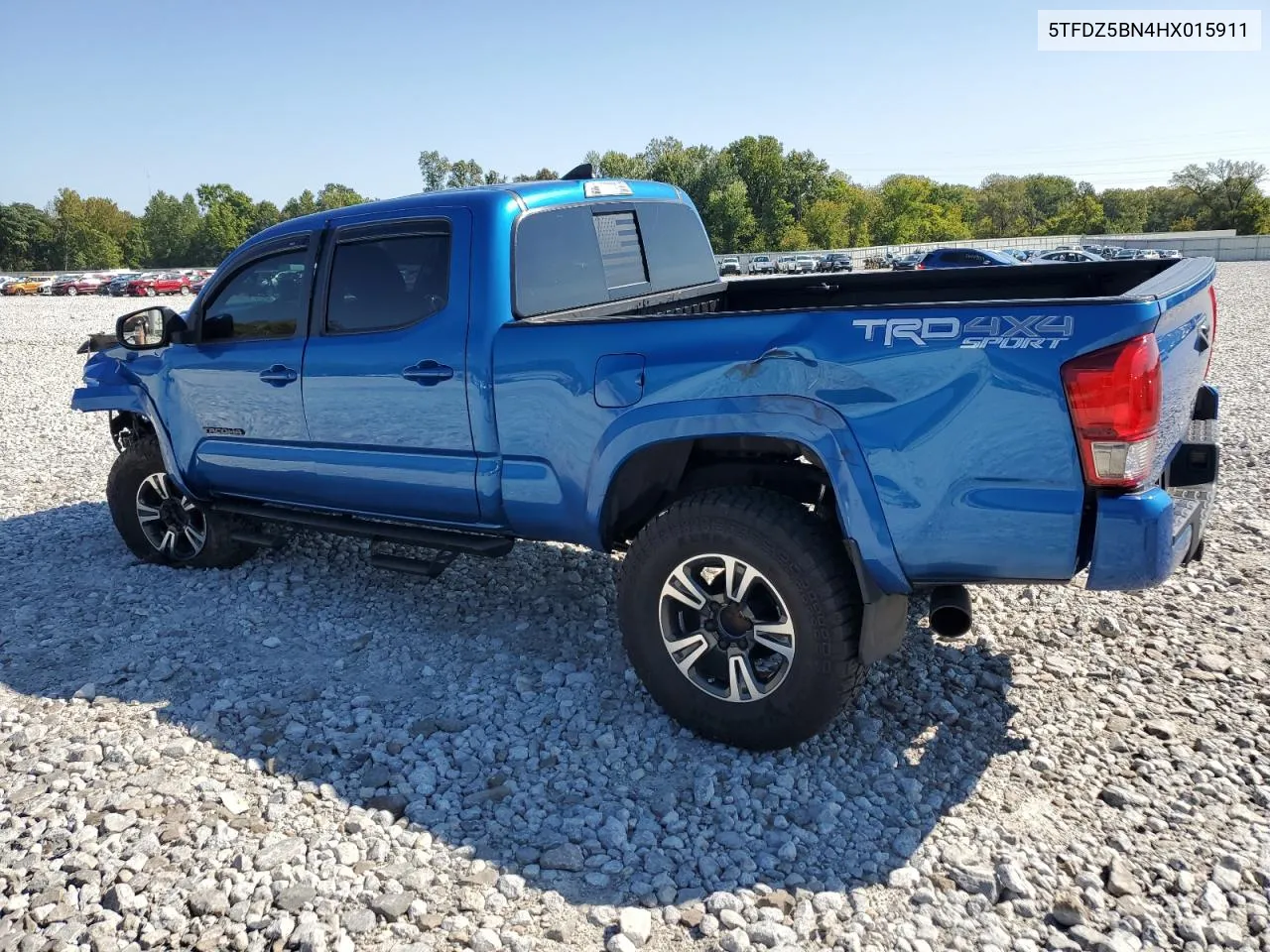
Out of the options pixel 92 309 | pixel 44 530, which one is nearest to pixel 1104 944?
pixel 44 530

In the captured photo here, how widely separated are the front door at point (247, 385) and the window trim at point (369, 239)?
0.09 meters

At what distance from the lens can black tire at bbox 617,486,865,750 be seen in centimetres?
318

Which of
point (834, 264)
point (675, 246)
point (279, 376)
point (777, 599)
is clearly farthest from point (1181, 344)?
point (834, 264)

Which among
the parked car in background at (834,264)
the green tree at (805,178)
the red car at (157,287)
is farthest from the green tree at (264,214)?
the parked car in background at (834,264)

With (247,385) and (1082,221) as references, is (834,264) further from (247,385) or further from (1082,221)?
(1082,221)

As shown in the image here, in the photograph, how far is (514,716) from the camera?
383 cm

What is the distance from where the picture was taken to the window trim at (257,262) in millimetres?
4621

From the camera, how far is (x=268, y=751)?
3598 millimetres

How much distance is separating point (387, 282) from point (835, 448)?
237 cm

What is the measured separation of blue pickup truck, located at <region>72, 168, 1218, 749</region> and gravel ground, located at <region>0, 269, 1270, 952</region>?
44 centimetres

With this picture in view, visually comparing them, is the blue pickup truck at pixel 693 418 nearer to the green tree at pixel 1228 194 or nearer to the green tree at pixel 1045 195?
the green tree at pixel 1228 194

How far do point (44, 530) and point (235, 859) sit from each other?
15.7ft

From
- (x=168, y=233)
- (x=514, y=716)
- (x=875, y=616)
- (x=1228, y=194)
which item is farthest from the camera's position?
(x=168, y=233)

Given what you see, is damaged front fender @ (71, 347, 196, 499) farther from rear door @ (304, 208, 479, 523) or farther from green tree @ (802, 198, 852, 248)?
green tree @ (802, 198, 852, 248)
